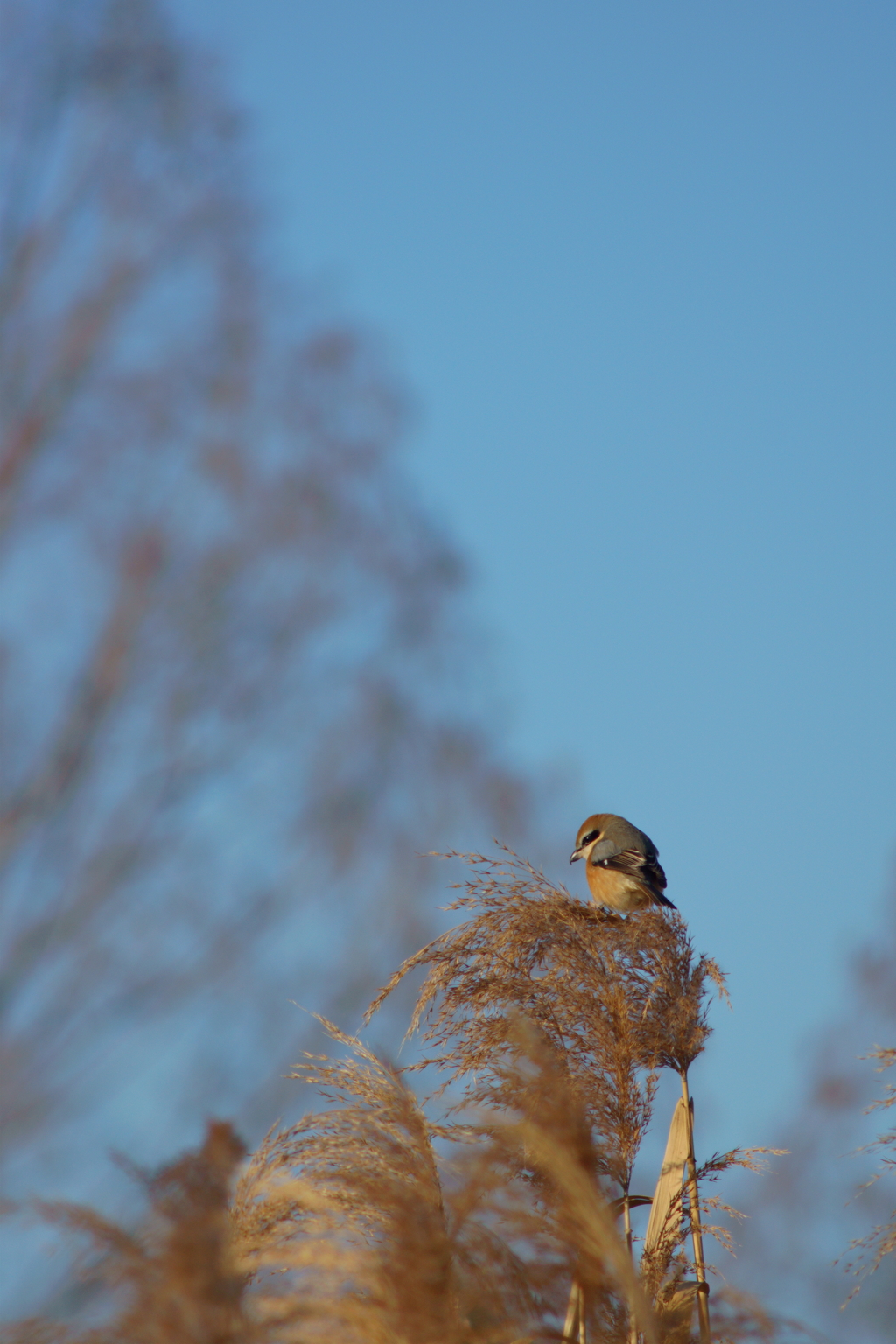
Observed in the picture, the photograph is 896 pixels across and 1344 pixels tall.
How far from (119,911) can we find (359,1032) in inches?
55.1

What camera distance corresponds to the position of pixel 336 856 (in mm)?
3613

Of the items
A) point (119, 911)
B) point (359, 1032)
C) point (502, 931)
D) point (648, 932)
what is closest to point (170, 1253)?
point (359, 1032)

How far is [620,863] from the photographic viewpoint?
3.84 m

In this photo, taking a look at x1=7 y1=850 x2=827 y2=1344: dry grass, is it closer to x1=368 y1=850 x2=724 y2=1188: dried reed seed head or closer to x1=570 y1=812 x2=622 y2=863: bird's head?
x1=368 y1=850 x2=724 y2=1188: dried reed seed head

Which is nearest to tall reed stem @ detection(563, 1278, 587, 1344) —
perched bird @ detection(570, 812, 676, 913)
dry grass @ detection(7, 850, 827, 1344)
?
dry grass @ detection(7, 850, 827, 1344)

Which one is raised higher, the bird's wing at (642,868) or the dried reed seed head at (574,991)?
the bird's wing at (642,868)

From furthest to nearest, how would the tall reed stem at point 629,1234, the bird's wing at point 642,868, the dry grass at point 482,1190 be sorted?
the bird's wing at point 642,868, the tall reed stem at point 629,1234, the dry grass at point 482,1190

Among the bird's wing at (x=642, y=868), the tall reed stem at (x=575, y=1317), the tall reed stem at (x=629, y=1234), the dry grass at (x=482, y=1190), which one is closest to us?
the dry grass at (x=482, y=1190)

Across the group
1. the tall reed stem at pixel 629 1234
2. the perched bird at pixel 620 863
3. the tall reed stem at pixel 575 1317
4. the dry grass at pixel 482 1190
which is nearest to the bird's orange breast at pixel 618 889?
the perched bird at pixel 620 863

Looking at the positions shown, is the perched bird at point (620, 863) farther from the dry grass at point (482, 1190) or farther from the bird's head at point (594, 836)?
the dry grass at point (482, 1190)

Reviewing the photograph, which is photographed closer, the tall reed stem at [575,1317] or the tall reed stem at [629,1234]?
the tall reed stem at [575,1317]

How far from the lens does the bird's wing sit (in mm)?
3740

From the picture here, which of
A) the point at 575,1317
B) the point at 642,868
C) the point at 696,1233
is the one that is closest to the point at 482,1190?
the point at 575,1317

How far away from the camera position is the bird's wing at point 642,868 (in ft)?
12.3
